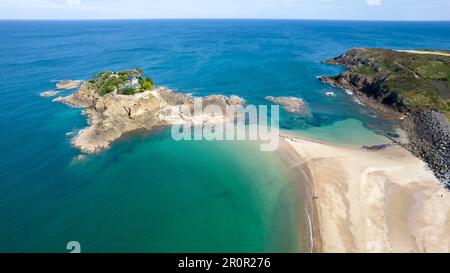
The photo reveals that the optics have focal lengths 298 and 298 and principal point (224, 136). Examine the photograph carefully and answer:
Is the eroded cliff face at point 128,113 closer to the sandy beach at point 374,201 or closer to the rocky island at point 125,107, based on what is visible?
the rocky island at point 125,107

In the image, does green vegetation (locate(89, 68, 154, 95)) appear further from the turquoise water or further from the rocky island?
the turquoise water

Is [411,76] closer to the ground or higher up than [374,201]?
higher up

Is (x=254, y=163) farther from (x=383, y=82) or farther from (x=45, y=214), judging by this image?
(x=383, y=82)

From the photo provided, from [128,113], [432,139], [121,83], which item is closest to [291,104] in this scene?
[432,139]

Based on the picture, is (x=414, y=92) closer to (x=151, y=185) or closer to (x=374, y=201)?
(x=374, y=201)

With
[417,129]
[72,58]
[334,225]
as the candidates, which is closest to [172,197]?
[334,225]

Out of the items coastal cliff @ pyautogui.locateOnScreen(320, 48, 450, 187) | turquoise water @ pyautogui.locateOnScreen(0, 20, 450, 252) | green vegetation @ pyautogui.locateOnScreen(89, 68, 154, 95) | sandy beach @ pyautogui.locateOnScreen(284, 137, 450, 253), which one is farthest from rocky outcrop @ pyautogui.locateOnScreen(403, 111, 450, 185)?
green vegetation @ pyautogui.locateOnScreen(89, 68, 154, 95)
